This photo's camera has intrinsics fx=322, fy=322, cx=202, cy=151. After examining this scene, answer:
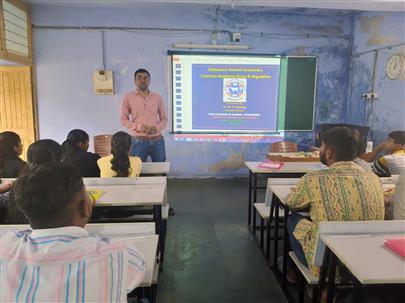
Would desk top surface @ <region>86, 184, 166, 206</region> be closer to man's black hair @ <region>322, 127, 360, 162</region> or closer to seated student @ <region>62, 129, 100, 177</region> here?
seated student @ <region>62, 129, 100, 177</region>

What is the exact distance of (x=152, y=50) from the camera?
17.3 ft

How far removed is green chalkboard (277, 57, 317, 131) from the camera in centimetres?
553

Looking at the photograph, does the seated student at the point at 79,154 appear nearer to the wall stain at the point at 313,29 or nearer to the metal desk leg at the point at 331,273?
the metal desk leg at the point at 331,273

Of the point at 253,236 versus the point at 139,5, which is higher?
the point at 139,5

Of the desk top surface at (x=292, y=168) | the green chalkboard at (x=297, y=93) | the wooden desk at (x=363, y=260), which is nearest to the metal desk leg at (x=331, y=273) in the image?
the wooden desk at (x=363, y=260)

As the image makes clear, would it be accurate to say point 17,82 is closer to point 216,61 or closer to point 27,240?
point 216,61

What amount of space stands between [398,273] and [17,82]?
18.2 ft

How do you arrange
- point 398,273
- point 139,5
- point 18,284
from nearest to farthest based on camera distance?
point 18,284
point 398,273
point 139,5

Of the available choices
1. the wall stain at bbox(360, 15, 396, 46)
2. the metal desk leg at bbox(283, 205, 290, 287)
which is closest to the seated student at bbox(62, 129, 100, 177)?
the metal desk leg at bbox(283, 205, 290, 287)

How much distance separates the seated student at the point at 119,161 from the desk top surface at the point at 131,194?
211 millimetres

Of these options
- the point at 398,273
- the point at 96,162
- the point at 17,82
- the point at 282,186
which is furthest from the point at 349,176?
the point at 17,82

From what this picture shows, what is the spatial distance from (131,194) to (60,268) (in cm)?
149

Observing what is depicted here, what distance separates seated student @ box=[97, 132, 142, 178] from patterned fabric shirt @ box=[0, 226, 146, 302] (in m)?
1.74

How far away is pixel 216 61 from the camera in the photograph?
17.5 feet
